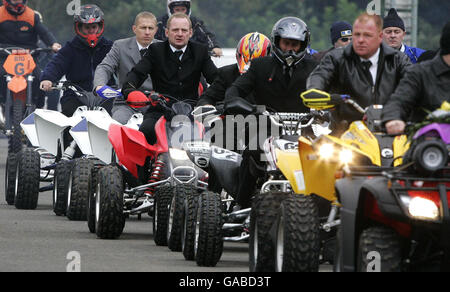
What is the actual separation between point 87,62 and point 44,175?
5.14ft

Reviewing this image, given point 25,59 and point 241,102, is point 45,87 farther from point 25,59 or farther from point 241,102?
point 241,102

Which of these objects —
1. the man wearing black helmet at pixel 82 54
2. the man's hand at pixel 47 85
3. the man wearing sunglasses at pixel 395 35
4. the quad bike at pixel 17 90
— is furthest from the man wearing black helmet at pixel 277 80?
the quad bike at pixel 17 90

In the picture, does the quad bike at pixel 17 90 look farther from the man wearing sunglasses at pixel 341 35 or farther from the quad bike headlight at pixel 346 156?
the quad bike headlight at pixel 346 156

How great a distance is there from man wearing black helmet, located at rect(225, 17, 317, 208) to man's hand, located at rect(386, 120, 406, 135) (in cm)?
355

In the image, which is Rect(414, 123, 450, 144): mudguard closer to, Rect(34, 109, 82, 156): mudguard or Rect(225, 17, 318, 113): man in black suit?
Rect(225, 17, 318, 113): man in black suit

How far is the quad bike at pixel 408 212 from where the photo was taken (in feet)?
27.0

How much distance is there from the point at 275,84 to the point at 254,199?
6.50ft

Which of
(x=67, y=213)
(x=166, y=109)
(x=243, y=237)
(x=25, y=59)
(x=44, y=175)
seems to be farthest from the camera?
(x=25, y=59)

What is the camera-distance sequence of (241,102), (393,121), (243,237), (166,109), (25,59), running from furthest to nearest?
(25,59) → (166,109) → (243,237) → (241,102) → (393,121)

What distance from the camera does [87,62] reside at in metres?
18.7

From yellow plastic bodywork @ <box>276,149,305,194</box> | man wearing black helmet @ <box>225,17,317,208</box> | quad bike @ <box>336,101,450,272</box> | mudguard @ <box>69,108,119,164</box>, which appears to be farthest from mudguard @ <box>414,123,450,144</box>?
mudguard @ <box>69,108,119,164</box>

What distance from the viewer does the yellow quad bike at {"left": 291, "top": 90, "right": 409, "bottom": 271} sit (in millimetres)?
8695

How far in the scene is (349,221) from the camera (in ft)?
28.5

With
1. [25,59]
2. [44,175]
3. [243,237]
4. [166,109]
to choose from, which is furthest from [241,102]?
[25,59]
